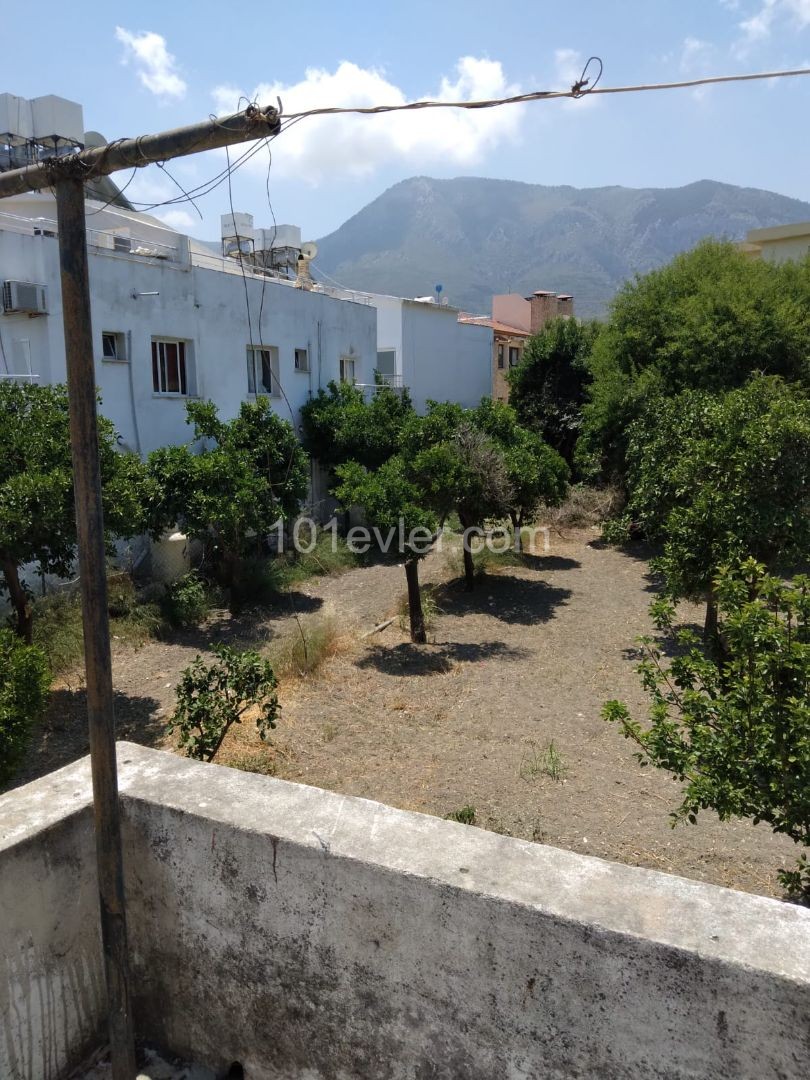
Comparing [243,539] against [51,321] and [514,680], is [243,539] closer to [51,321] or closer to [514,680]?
[51,321]

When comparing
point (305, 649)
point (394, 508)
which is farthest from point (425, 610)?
point (305, 649)

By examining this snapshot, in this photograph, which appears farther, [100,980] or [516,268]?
[516,268]

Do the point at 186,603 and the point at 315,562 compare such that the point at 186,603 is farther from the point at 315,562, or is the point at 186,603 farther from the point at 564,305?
the point at 564,305

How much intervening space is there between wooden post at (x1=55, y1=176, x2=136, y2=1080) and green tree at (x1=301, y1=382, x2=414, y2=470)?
14.9 m

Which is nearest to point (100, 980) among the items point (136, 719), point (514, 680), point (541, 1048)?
point (541, 1048)

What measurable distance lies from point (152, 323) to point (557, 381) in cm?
1443

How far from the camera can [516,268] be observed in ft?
626

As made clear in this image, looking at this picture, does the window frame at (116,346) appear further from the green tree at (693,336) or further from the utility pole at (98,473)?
the utility pole at (98,473)

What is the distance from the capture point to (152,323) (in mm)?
13750

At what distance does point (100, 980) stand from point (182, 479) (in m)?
10.3

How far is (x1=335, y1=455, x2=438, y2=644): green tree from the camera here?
10727 mm

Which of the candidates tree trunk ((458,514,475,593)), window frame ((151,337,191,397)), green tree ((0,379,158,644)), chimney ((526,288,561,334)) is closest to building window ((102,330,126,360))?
window frame ((151,337,191,397))

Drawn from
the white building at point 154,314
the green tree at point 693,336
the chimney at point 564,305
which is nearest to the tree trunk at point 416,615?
the white building at point 154,314

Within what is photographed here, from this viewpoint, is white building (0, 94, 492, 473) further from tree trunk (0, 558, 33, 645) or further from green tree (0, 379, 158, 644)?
tree trunk (0, 558, 33, 645)
